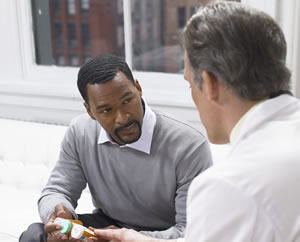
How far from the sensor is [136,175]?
1.68m

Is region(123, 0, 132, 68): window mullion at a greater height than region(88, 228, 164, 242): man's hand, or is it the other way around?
region(123, 0, 132, 68): window mullion

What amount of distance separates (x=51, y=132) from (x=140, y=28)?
82 centimetres

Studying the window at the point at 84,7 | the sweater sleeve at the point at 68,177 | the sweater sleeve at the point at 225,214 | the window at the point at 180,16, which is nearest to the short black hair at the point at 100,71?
the sweater sleeve at the point at 68,177

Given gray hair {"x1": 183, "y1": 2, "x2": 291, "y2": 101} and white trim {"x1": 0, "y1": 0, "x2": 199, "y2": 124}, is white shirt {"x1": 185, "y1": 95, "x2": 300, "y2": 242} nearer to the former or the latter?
gray hair {"x1": 183, "y1": 2, "x2": 291, "y2": 101}

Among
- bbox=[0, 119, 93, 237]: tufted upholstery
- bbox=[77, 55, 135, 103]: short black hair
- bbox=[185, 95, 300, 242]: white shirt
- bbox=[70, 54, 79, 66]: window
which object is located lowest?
bbox=[0, 119, 93, 237]: tufted upholstery

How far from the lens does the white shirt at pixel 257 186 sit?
90 centimetres

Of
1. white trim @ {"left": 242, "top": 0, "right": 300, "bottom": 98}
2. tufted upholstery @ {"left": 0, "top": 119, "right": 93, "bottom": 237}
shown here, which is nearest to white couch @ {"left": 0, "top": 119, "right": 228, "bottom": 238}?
tufted upholstery @ {"left": 0, "top": 119, "right": 93, "bottom": 237}

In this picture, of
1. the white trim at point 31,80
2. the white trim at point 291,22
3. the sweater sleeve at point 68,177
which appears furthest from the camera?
the white trim at point 31,80

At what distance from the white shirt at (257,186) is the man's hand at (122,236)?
17.2 inches

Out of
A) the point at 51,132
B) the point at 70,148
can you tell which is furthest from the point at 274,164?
the point at 51,132

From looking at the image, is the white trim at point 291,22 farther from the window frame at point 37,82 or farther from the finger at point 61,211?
the finger at point 61,211

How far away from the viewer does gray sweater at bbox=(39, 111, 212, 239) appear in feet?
5.24

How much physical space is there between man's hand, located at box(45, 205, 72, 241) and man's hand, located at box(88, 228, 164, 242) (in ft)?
0.38

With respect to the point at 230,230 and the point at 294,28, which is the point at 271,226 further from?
the point at 294,28
